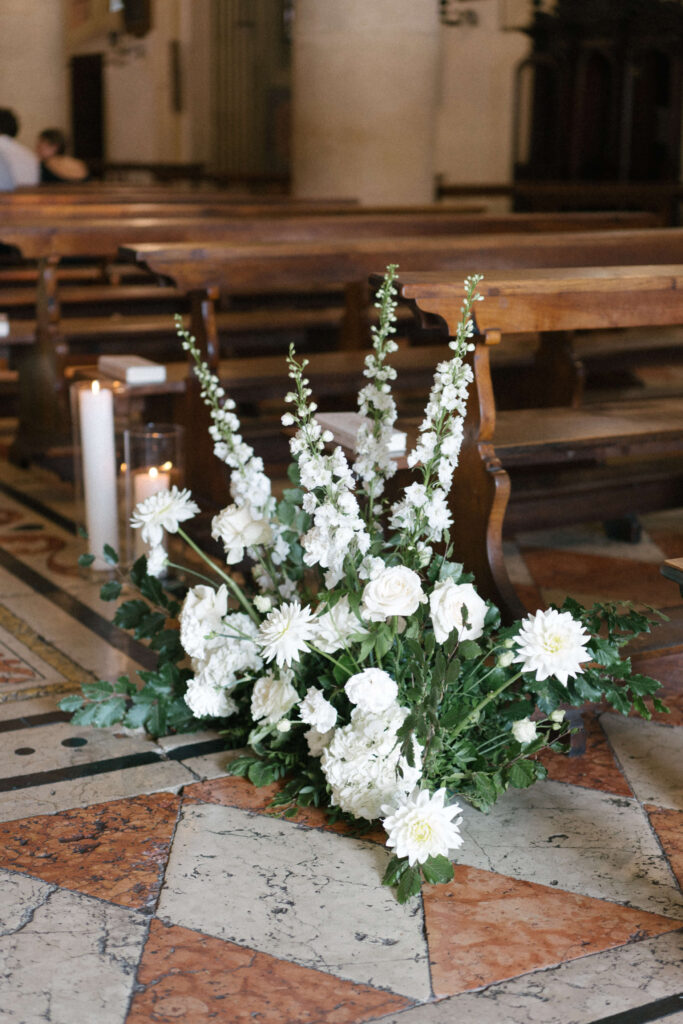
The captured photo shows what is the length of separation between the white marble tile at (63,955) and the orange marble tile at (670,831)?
33.2 inches

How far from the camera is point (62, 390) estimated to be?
4.34 m

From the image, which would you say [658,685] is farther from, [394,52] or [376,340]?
[394,52]

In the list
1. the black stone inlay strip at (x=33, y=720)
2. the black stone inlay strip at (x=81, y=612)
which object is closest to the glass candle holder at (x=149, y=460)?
the black stone inlay strip at (x=81, y=612)

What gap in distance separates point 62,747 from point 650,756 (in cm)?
112

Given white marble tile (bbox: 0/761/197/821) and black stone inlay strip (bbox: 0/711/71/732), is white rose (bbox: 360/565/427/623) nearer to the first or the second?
white marble tile (bbox: 0/761/197/821)

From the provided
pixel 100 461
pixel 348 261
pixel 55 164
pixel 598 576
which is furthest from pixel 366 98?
pixel 598 576

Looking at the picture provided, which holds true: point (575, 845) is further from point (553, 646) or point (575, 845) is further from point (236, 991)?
→ point (236, 991)

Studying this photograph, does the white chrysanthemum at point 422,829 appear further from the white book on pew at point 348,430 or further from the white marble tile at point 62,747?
the white book on pew at point 348,430

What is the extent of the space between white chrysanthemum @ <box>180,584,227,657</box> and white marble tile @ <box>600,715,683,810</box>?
0.81 metres

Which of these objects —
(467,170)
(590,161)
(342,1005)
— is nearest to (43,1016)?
(342,1005)

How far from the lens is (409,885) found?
1904 millimetres

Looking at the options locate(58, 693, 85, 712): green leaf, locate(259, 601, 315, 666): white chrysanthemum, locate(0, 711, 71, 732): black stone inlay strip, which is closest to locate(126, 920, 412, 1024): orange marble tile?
locate(259, 601, 315, 666): white chrysanthemum

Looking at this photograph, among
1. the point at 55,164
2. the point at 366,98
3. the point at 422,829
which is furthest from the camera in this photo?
the point at 55,164

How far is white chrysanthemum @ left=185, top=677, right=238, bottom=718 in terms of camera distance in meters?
2.31
